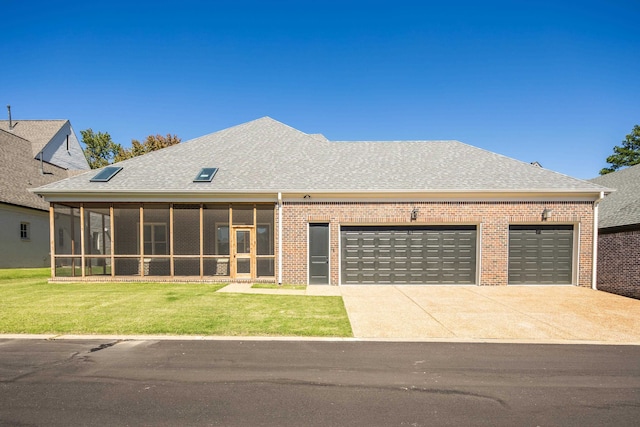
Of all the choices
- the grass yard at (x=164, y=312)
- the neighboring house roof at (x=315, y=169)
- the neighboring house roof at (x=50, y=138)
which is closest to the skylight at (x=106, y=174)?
the neighboring house roof at (x=315, y=169)

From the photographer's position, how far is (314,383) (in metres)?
4.76

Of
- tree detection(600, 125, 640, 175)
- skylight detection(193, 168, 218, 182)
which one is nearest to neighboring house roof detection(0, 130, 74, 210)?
skylight detection(193, 168, 218, 182)

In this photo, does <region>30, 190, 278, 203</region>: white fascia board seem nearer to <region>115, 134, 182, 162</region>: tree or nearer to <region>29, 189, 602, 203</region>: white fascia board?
<region>29, 189, 602, 203</region>: white fascia board

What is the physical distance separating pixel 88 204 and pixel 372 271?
11.9 meters

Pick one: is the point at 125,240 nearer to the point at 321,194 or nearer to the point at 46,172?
the point at 321,194

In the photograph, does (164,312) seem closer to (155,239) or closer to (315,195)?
(315,195)

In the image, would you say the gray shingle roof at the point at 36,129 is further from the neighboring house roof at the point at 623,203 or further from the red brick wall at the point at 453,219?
the neighboring house roof at the point at 623,203

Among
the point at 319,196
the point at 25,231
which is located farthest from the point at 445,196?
the point at 25,231

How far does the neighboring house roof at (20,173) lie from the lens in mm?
19406

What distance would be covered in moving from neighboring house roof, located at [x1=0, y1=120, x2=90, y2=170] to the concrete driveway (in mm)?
27756

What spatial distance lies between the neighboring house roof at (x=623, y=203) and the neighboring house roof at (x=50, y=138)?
3391 cm

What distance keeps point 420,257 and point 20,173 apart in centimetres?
2448

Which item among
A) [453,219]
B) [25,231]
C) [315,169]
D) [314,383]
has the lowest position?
[314,383]

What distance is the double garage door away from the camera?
1336 centimetres
